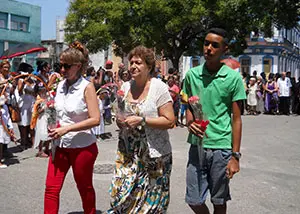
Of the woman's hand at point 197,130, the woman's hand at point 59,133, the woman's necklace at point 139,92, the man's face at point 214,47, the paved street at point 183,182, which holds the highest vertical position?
the man's face at point 214,47

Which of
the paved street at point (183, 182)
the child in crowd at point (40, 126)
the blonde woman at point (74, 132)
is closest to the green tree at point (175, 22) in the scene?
the paved street at point (183, 182)

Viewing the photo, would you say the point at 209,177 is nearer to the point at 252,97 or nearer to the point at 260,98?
the point at 252,97

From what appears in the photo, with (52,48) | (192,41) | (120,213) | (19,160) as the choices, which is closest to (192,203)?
(120,213)

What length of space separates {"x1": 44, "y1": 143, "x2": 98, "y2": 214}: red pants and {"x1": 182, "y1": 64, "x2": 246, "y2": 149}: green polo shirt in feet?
3.82

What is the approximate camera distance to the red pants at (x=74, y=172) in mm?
4137

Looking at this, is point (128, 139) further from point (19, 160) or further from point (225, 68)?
point (19, 160)

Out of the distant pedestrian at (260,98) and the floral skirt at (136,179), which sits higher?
the distant pedestrian at (260,98)

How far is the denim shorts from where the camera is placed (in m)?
3.70

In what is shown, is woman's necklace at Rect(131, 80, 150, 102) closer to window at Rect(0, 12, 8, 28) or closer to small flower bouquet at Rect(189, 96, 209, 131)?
small flower bouquet at Rect(189, 96, 209, 131)

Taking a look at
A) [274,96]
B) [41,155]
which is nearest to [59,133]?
[41,155]

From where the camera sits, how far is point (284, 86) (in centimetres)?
1917

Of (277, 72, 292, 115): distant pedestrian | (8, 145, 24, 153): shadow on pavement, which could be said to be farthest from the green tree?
(8, 145, 24, 153): shadow on pavement

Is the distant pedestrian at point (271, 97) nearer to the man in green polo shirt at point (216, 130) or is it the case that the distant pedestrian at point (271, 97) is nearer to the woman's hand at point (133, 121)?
the man in green polo shirt at point (216, 130)

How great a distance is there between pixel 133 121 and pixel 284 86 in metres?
16.7
